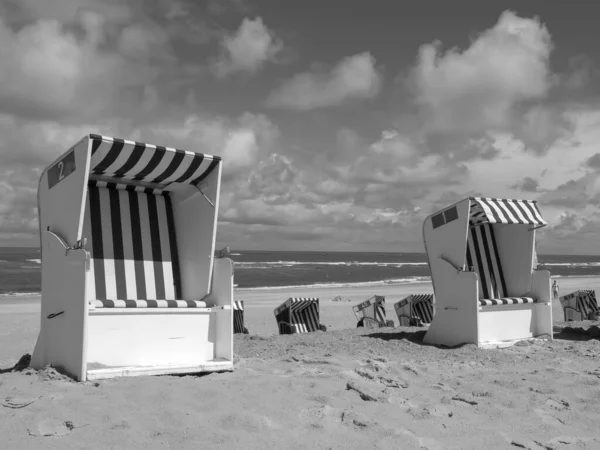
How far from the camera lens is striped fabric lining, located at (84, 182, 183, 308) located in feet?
17.9

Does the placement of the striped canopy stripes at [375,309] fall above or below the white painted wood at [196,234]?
below

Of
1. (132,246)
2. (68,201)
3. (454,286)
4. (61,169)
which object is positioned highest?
(61,169)

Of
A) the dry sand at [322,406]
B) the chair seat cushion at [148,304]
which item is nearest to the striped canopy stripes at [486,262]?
the dry sand at [322,406]

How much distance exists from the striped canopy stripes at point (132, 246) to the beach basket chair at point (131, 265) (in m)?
0.01

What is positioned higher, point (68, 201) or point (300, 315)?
point (68, 201)

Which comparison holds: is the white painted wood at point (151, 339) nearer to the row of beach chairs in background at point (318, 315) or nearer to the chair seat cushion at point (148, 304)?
the chair seat cushion at point (148, 304)

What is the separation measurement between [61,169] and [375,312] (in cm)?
757

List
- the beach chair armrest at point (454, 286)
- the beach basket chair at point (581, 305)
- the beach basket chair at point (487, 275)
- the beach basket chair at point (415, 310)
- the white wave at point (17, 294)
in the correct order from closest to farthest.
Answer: the beach chair armrest at point (454, 286)
the beach basket chair at point (487, 275)
the beach basket chair at point (415, 310)
the beach basket chair at point (581, 305)
the white wave at point (17, 294)

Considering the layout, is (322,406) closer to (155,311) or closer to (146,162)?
(155,311)

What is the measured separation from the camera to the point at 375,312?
36.8ft

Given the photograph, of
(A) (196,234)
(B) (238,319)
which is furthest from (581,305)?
(A) (196,234)

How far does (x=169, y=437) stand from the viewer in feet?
11.2

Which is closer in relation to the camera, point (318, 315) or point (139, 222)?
point (139, 222)

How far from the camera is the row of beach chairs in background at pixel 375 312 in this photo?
394 inches
